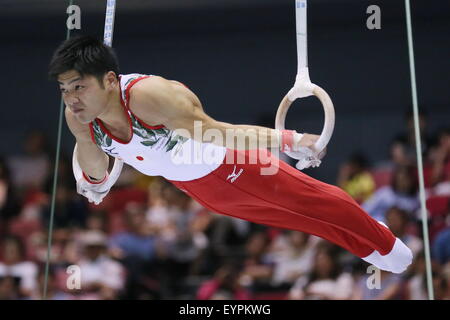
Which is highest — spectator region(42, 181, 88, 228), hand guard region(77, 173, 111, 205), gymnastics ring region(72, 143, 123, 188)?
spectator region(42, 181, 88, 228)

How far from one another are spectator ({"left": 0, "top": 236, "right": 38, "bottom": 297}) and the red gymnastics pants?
110 inches

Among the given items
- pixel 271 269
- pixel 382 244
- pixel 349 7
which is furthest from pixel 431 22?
pixel 382 244

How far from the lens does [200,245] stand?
6.16 m

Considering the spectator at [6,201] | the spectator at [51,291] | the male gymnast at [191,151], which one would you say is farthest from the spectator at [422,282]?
the spectator at [6,201]

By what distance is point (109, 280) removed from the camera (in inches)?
229

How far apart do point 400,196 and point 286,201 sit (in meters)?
2.43

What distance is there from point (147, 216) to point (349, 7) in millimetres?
2622

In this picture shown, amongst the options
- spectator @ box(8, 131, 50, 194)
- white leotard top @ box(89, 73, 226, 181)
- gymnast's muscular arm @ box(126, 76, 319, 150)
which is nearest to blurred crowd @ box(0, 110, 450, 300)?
spectator @ box(8, 131, 50, 194)

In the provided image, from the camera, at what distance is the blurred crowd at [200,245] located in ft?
18.0

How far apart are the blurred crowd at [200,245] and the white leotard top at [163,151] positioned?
76.5 inches

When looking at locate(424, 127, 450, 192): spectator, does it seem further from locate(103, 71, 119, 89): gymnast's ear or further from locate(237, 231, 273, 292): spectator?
locate(103, 71, 119, 89): gymnast's ear

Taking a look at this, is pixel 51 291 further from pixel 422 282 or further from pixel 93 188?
pixel 422 282

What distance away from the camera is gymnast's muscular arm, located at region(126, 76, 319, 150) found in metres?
3.20

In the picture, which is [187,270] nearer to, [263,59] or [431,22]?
[263,59]
